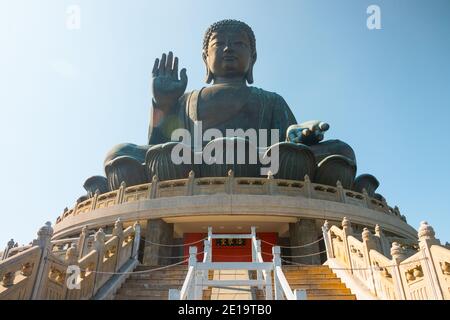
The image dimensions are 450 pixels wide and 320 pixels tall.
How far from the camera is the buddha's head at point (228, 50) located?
63.4ft

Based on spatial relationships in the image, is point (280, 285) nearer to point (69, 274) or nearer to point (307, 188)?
point (69, 274)

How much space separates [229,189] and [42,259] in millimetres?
7149

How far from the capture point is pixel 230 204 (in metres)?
11.4

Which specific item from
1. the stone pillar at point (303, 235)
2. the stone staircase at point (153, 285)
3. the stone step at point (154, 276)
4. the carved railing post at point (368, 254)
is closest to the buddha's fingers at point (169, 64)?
the stone pillar at point (303, 235)

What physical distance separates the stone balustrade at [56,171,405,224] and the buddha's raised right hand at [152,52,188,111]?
19.2ft

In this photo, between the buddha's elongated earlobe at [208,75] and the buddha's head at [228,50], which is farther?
the buddha's elongated earlobe at [208,75]

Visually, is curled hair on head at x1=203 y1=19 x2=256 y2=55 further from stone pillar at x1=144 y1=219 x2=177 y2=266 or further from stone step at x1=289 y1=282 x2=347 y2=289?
stone step at x1=289 y1=282 x2=347 y2=289

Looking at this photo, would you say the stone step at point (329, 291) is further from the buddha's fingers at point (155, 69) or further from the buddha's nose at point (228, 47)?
the buddha's nose at point (228, 47)

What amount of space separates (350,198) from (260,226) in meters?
3.17

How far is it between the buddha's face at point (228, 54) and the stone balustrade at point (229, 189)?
870cm

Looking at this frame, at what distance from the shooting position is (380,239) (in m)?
8.16

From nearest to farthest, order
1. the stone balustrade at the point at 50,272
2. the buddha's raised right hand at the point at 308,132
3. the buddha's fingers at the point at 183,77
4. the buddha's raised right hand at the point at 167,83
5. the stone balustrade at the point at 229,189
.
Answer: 1. the stone balustrade at the point at 50,272
2. the stone balustrade at the point at 229,189
3. the buddha's raised right hand at the point at 308,132
4. the buddha's raised right hand at the point at 167,83
5. the buddha's fingers at the point at 183,77

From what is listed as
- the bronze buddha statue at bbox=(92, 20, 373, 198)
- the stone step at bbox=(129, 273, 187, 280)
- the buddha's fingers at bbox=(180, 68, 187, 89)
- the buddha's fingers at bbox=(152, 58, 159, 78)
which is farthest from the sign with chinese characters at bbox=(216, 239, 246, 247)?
the buddha's fingers at bbox=(152, 58, 159, 78)
